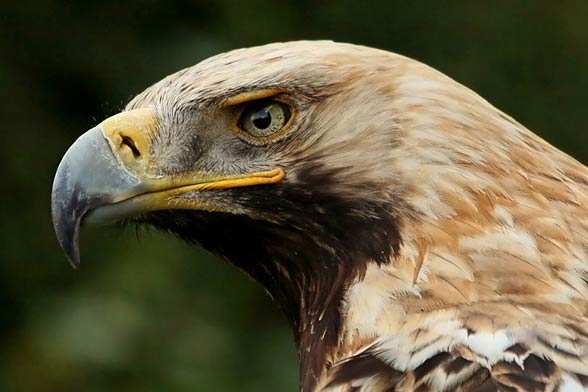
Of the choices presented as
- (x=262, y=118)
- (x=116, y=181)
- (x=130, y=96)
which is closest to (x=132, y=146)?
(x=116, y=181)

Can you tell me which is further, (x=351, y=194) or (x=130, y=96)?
(x=130, y=96)

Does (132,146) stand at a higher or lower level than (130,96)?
higher

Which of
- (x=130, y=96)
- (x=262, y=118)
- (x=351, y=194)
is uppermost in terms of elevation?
(x=262, y=118)

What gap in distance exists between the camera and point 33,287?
5539 millimetres

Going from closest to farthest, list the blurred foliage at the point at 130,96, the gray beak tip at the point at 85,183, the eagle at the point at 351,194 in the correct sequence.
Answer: the eagle at the point at 351,194 < the gray beak tip at the point at 85,183 < the blurred foliage at the point at 130,96

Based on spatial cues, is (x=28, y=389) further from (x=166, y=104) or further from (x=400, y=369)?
(x=400, y=369)

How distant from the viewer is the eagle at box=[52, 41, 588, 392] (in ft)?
8.99

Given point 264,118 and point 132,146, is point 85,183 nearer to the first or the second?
point 132,146

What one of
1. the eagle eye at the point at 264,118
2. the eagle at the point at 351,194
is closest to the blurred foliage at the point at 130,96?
the eagle at the point at 351,194

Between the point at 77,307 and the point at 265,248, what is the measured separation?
Answer: 2.21 meters

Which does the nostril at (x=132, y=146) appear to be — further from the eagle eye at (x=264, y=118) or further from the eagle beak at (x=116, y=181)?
the eagle eye at (x=264, y=118)

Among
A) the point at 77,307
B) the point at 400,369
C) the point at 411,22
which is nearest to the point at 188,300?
the point at 77,307

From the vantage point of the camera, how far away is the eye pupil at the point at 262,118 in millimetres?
3008

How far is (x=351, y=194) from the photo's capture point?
298 cm
